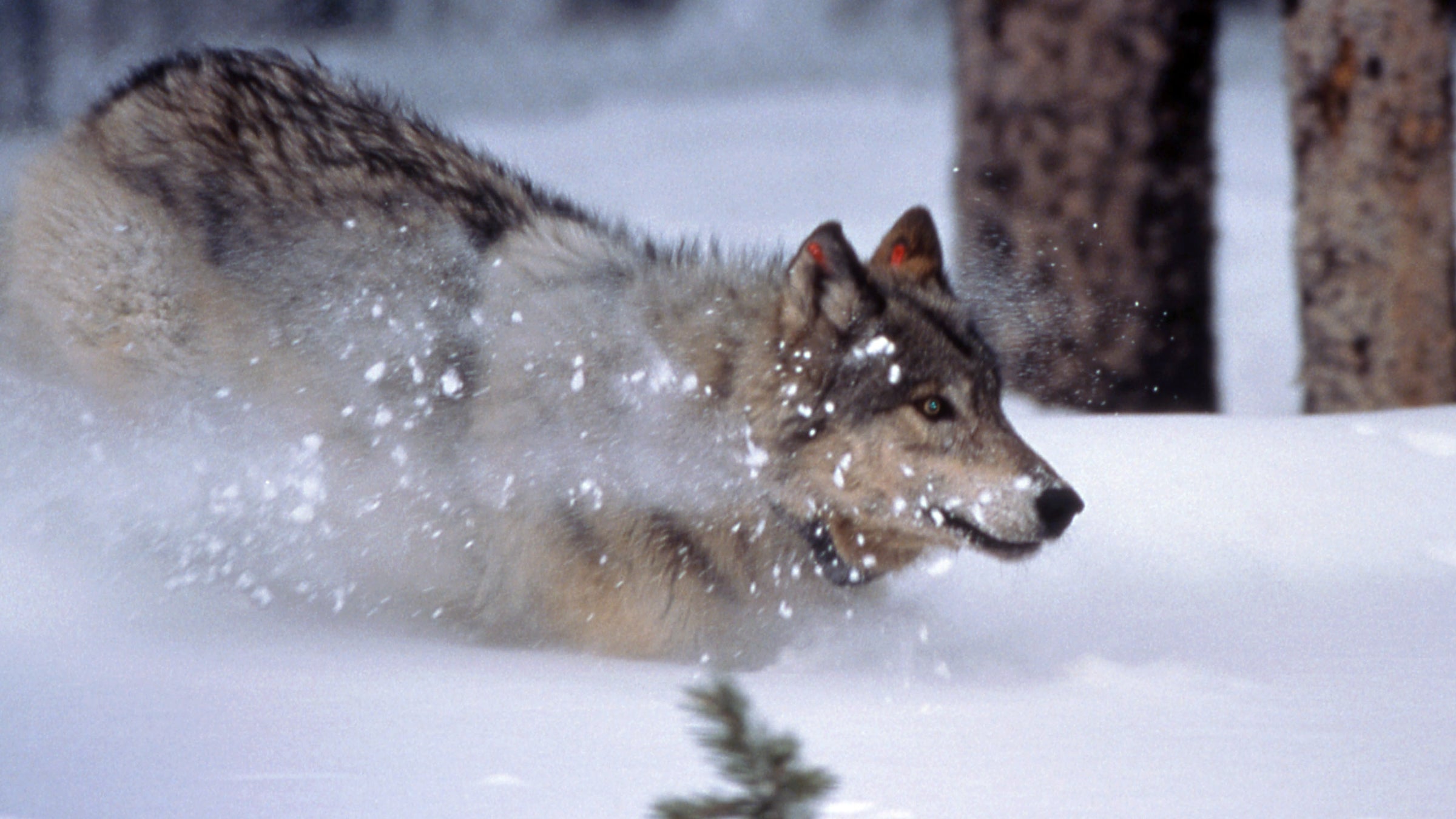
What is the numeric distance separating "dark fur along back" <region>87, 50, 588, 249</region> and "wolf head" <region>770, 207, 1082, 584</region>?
103 centimetres

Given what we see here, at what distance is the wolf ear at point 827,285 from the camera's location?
302 centimetres

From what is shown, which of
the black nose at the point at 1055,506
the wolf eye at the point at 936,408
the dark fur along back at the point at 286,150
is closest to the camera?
the black nose at the point at 1055,506

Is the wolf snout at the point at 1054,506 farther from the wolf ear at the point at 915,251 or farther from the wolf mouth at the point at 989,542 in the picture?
the wolf ear at the point at 915,251

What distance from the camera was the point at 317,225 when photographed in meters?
3.58

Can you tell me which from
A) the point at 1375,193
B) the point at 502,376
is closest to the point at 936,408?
the point at 502,376

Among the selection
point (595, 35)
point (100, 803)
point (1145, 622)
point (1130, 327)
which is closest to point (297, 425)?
point (100, 803)

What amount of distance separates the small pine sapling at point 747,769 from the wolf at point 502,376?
191cm

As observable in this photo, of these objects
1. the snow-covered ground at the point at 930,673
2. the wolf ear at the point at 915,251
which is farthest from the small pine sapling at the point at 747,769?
the wolf ear at the point at 915,251

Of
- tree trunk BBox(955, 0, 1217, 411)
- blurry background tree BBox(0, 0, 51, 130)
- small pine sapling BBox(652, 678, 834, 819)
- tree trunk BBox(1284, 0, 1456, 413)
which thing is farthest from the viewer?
tree trunk BBox(955, 0, 1217, 411)

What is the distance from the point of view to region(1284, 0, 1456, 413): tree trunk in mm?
5105

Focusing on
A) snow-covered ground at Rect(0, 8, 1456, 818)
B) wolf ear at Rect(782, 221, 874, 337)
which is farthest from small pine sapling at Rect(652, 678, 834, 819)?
wolf ear at Rect(782, 221, 874, 337)

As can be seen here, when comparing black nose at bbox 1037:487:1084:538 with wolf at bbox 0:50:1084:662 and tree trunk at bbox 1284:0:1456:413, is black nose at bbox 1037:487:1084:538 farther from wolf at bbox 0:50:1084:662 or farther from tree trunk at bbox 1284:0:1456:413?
tree trunk at bbox 1284:0:1456:413

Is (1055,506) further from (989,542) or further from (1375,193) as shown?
(1375,193)

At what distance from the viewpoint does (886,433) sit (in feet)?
9.84
